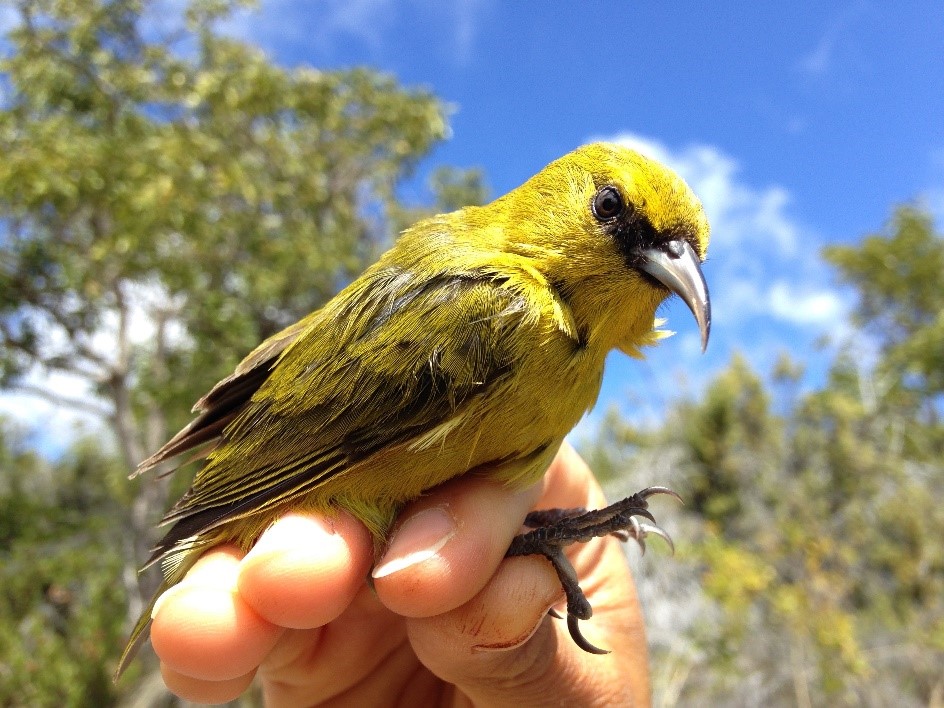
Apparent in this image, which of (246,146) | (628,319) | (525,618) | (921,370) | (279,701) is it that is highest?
(921,370)

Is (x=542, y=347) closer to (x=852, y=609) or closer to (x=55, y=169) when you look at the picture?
(x=55, y=169)

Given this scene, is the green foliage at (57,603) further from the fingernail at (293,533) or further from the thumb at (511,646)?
the thumb at (511,646)

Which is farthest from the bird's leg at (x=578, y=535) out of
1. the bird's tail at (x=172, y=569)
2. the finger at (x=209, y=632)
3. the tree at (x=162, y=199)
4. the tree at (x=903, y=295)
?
the tree at (x=903, y=295)

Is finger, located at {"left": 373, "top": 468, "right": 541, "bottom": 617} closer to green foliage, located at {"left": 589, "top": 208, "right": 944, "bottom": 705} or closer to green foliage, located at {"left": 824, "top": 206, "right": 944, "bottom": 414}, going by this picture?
green foliage, located at {"left": 589, "top": 208, "right": 944, "bottom": 705}

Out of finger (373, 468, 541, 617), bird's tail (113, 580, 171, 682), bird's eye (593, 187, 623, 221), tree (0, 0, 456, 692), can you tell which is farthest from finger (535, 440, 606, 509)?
tree (0, 0, 456, 692)

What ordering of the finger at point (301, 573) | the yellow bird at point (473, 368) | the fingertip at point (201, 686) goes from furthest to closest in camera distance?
the fingertip at point (201, 686), the yellow bird at point (473, 368), the finger at point (301, 573)

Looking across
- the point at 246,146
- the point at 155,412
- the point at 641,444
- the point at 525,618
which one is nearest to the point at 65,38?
the point at 246,146

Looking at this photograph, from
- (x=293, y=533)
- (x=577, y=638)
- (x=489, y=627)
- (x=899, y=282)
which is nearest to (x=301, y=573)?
(x=293, y=533)
